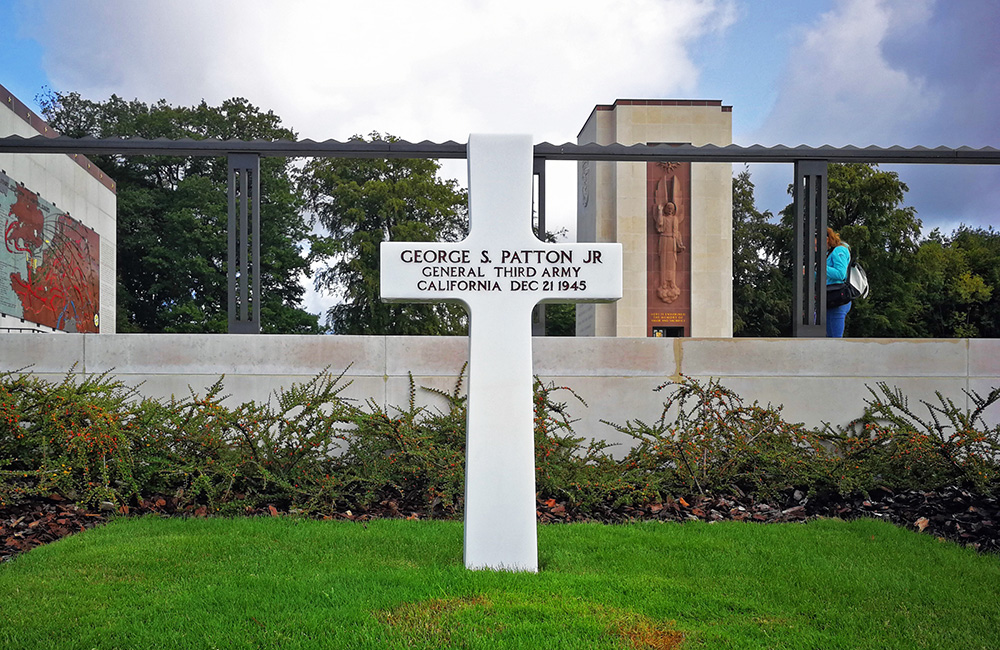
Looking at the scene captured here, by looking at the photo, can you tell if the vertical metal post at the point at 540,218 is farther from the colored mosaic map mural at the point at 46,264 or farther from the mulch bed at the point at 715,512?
the colored mosaic map mural at the point at 46,264

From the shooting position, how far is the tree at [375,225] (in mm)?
33531

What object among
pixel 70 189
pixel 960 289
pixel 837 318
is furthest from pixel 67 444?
pixel 960 289

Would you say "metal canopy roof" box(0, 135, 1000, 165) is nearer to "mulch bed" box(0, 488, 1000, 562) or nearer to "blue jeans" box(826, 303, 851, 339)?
"blue jeans" box(826, 303, 851, 339)

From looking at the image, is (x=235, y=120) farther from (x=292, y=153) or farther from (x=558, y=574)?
(x=558, y=574)

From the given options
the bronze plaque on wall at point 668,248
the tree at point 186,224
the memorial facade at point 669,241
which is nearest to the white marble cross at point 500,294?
the memorial facade at point 669,241

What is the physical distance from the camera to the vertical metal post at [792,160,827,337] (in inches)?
302

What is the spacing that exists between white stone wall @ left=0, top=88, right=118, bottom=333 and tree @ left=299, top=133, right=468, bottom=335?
1443cm

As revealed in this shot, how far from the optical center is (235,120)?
1407 inches

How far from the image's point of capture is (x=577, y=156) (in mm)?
7613

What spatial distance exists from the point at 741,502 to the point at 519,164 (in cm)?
A: 321

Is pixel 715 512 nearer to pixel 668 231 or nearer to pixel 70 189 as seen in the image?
pixel 70 189

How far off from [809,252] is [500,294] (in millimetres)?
4030

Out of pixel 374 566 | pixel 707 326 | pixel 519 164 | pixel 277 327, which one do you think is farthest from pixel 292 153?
pixel 277 327

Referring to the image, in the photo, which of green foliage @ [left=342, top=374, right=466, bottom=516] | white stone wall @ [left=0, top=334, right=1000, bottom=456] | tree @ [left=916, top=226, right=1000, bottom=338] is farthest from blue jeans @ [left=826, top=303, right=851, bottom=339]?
tree @ [left=916, top=226, right=1000, bottom=338]
